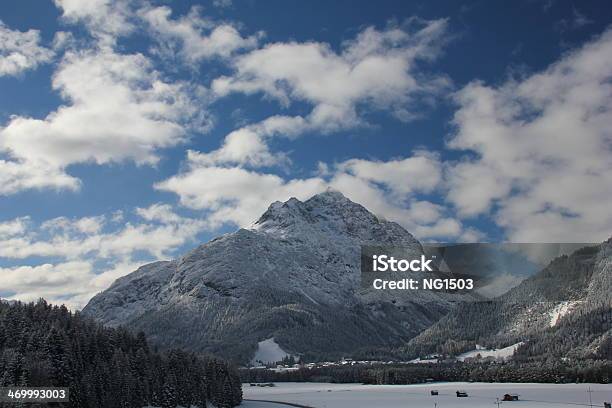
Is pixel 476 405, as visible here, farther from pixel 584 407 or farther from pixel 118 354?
pixel 118 354

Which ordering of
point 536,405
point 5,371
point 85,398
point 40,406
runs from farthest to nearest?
point 536,405 → point 85,398 → point 5,371 → point 40,406

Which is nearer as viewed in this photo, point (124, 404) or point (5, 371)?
point (5, 371)

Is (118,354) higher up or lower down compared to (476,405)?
higher up

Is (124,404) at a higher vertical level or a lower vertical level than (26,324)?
lower

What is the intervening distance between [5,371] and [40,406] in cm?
1824

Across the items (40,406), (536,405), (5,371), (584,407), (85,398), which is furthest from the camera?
(536,405)

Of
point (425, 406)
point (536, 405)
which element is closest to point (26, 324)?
point (425, 406)

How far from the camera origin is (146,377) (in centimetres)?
19388

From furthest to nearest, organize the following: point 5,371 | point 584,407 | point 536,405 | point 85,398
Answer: point 536,405 → point 584,407 → point 85,398 → point 5,371

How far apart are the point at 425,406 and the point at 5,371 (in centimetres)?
11113

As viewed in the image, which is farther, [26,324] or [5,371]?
[26,324]

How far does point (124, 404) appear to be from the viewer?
174m

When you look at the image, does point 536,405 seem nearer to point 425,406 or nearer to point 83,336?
point 425,406

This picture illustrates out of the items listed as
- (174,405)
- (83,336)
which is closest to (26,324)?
(83,336)
